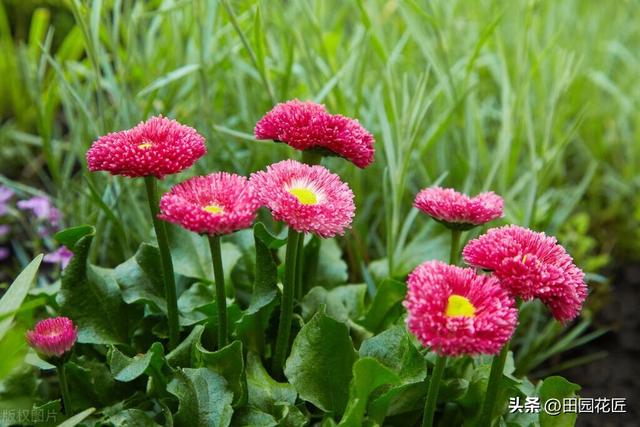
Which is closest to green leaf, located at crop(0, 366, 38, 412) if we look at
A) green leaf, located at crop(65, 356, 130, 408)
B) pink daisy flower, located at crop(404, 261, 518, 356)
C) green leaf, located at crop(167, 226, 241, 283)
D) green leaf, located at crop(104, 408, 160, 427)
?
green leaf, located at crop(65, 356, 130, 408)

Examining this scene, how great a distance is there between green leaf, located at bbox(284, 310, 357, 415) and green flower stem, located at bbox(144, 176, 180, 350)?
0.56ft

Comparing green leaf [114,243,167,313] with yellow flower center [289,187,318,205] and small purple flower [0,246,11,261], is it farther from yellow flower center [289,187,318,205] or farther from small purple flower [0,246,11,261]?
small purple flower [0,246,11,261]

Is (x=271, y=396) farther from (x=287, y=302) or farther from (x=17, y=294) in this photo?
(x=17, y=294)

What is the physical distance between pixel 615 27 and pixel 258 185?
209cm

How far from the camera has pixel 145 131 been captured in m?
0.79

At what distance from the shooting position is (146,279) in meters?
1.03

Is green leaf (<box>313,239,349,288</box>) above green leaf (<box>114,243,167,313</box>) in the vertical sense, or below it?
above

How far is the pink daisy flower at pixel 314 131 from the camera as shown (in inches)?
33.6

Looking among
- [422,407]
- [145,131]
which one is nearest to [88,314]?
[145,131]

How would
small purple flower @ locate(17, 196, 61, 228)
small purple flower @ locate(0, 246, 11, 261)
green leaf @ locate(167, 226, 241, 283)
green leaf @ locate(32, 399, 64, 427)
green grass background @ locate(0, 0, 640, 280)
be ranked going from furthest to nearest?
small purple flower @ locate(0, 246, 11, 261) → small purple flower @ locate(17, 196, 61, 228) → green grass background @ locate(0, 0, 640, 280) → green leaf @ locate(167, 226, 241, 283) → green leaf @ locate(32, 399, 64, 427)

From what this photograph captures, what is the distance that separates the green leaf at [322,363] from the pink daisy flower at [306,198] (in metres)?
0.17

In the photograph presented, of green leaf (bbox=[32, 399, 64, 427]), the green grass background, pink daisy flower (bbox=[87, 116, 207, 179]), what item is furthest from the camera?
the green grass background

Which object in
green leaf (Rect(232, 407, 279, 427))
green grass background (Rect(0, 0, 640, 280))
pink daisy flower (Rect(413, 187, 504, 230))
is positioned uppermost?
green grass background (Rect(0, 0, 640, 280))

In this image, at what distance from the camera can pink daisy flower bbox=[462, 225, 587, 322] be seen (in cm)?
70
